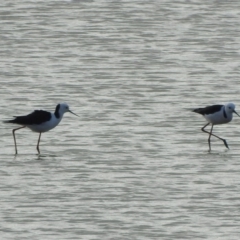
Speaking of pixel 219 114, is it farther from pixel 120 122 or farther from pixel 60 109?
pixel 60 109

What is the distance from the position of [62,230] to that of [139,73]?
407 inches

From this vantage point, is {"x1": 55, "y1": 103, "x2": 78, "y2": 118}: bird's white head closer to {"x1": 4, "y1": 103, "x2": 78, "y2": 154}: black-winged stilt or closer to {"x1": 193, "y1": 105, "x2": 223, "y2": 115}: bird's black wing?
{"x1": 4, "y1": 103, "x2": 78, "y2": 154}: black-winged stilt

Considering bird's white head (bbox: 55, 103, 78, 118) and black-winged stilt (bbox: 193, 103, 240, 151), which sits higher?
bird's white head (bbox: 55, 103, 78, 118)

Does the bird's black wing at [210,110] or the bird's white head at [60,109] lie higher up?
the bird's white head at [60,109]

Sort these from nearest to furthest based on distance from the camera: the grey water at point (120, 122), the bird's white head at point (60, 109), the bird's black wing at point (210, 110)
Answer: the grey water at point (120, 122) → the bird's white head at point (60, 109) → the bird's black wing at point (210, 110)

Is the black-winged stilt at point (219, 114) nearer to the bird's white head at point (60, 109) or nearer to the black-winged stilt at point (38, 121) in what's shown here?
the bird's white head at point (60, 109)

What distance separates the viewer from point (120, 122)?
56.8 feet

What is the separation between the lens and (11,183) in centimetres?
1367

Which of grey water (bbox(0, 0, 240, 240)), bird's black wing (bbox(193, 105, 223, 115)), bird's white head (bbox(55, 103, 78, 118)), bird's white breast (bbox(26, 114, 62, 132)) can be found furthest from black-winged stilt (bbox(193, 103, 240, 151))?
bird's white breast (bbox(26, 114, 62, 132))

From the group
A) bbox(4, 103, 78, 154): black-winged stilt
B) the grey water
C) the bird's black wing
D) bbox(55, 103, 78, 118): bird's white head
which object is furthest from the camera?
the bird's black wing

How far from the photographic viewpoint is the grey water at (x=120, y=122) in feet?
39.8

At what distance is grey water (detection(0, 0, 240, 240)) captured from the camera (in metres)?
12.1

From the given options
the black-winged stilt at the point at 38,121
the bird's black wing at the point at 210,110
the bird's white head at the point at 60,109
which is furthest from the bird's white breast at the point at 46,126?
the bird's black wing at the point at 210,110

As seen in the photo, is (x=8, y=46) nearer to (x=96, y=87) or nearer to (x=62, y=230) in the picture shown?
(x=96, y=87)
